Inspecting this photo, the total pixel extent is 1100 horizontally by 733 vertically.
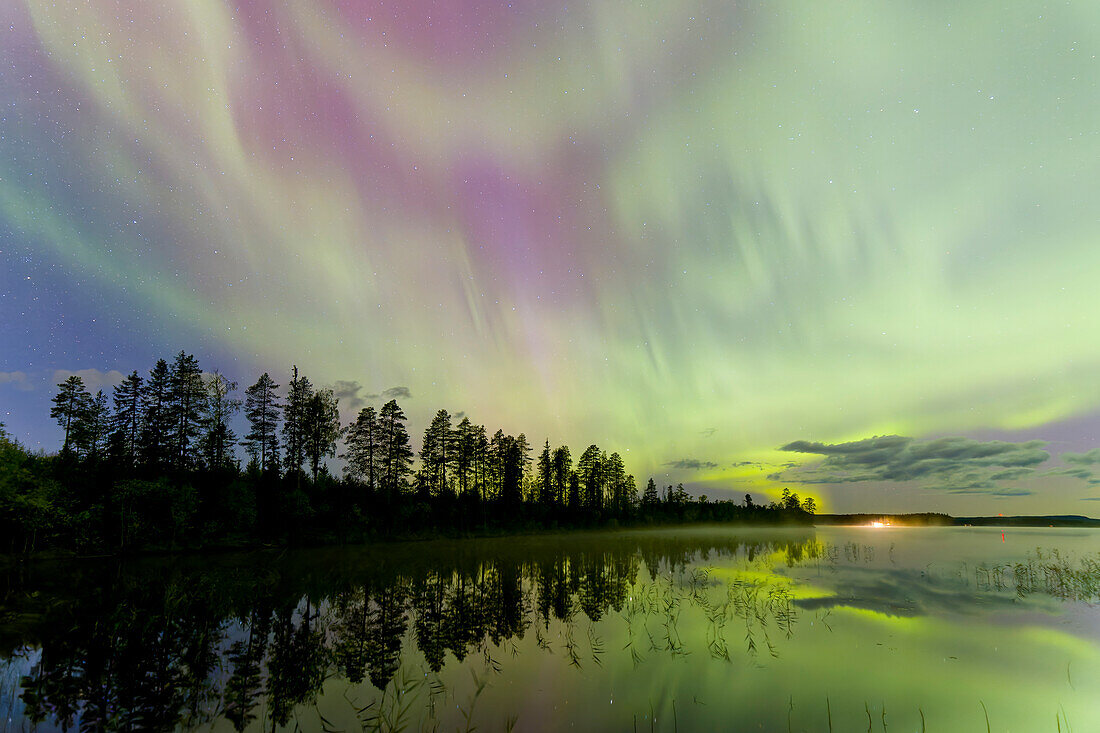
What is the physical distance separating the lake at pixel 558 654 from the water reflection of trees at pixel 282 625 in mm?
Result: 123

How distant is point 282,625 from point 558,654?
13.7 metres

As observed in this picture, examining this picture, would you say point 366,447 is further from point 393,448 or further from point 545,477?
point 545,477

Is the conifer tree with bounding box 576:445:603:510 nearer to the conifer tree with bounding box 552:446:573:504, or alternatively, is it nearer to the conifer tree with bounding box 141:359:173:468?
the conifer tree with bounding box 552:446:573:504

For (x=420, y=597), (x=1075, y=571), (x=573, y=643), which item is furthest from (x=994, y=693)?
(x=1075, y=571)

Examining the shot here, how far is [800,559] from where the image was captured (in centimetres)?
4784

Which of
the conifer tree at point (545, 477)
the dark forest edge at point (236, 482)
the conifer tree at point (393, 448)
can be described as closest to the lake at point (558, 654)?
the dark forest edge at point (236, 482)

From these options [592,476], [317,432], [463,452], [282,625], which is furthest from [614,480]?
[282,625]

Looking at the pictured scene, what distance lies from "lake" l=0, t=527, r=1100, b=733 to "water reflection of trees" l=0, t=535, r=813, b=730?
4.8 inches

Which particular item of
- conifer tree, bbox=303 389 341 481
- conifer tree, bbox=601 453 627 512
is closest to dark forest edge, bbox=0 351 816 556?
conifer tree, bbox=303 389 341 481

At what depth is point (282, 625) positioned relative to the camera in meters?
22.4

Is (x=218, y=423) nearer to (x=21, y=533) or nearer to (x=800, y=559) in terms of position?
(x=21, y=533)

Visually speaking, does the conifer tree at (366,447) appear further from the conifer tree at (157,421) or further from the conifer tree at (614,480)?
the conifer tree at (614,480)

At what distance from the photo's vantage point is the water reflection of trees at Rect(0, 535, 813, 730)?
14211 millimetres

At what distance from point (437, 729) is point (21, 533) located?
2539 inches
